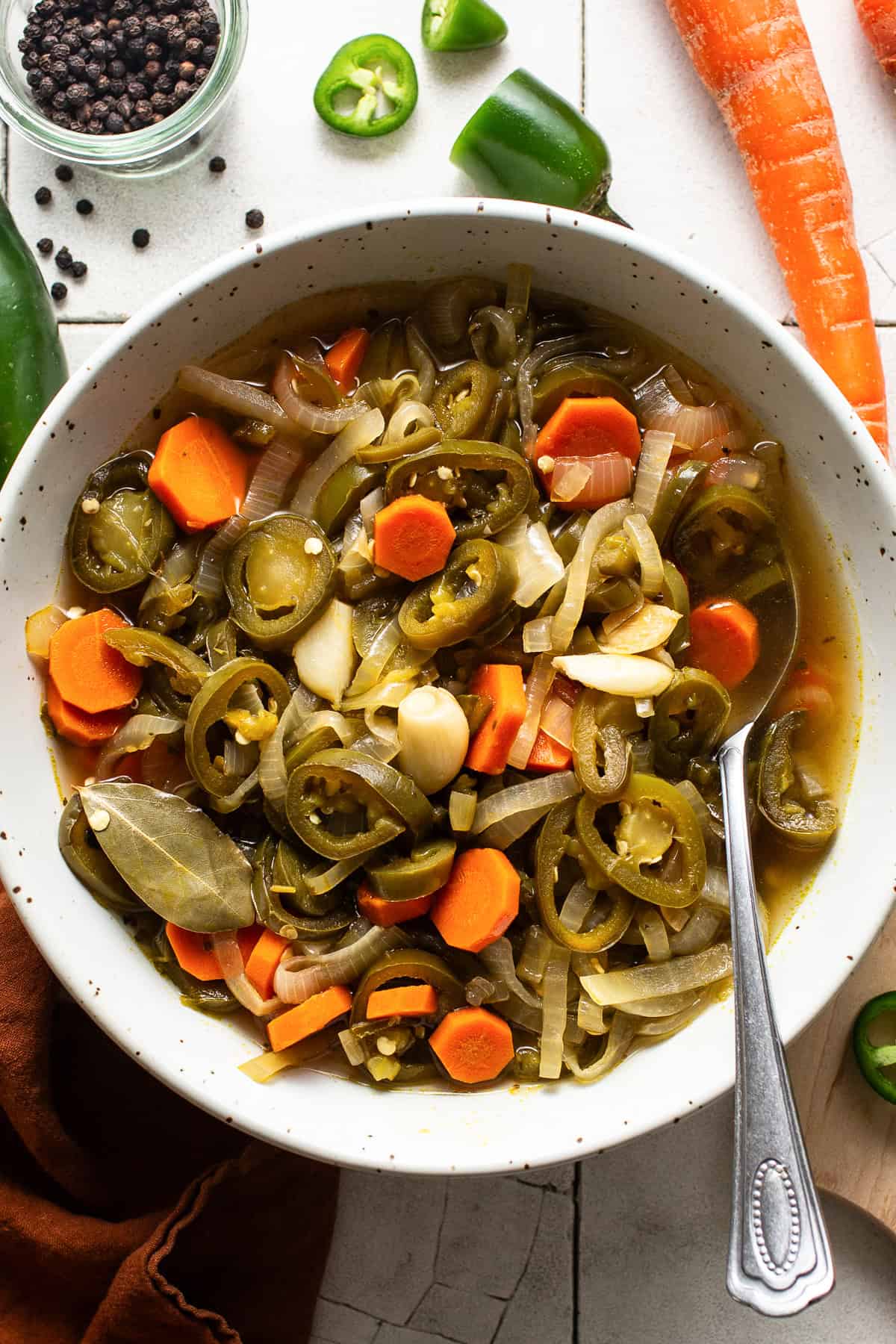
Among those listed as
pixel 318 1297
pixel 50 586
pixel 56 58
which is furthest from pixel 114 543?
pixel 318 1297

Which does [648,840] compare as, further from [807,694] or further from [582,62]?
[582,62]

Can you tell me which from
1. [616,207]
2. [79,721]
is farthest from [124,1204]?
[616,207]

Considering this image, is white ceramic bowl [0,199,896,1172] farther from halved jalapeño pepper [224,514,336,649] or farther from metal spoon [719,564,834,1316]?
halved jalapeño pepper [224,514,336,649]

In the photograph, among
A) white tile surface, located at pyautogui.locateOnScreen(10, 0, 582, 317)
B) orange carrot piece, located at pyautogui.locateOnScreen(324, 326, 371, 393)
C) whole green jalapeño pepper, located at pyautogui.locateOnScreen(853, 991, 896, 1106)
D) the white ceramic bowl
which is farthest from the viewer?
white tile surface, located at pyautogui.locateOnScreen(10, 0, 582, 317)

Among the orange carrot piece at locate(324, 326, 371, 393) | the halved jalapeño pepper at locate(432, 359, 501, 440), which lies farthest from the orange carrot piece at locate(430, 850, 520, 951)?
the orange carrot piece at locate(324, 326, 371, 393)

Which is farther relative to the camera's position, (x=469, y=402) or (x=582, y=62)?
(x=582, y=62)

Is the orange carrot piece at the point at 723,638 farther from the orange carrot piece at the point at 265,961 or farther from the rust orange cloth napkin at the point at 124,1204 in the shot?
the rust orange cloth napkin at the point at 124,1204

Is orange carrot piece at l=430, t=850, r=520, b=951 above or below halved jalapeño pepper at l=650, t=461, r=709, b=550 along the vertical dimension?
below
